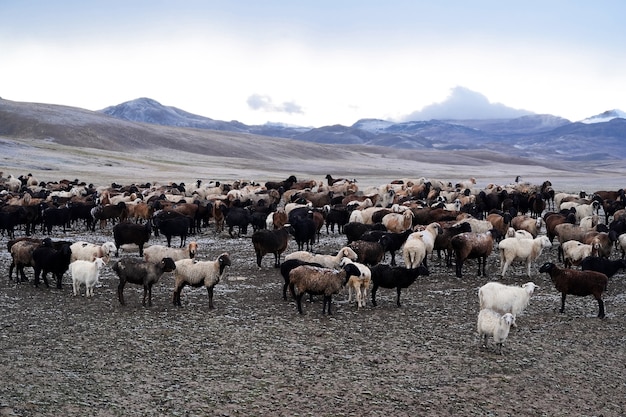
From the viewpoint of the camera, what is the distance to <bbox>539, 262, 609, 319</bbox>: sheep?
1360 centimetres

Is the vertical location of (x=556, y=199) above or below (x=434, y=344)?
above

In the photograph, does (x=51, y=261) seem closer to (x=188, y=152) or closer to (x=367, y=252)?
(x=367, y=252)

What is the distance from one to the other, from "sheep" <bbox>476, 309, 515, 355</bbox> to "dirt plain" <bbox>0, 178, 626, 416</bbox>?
1.04ft

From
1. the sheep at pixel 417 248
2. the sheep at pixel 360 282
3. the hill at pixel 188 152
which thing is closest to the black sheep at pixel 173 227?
the sheep at pixel 417 248

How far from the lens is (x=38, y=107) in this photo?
14750 cm

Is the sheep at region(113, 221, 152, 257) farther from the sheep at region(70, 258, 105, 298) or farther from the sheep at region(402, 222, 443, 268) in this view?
the sheep at region(402, 222, 443, 268)

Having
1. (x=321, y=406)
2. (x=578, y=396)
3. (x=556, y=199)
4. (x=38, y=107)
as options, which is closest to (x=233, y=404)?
(x=321, y=406)

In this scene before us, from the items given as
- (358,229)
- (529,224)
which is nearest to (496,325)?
(358,229)

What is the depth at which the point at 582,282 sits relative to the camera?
13648 millimetres

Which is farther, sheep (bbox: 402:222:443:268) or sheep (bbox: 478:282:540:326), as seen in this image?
sheep (bbox: 402:222:443:268)

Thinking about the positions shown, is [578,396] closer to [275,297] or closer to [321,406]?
[321,406]

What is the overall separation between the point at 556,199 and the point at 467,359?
24649 millimetres

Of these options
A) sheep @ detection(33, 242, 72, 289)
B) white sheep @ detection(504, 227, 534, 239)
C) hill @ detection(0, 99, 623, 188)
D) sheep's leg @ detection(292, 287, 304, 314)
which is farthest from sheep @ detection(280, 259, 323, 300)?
hill @ detection(0, 99, 623, 188)

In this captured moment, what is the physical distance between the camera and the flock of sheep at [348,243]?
1372 cm
